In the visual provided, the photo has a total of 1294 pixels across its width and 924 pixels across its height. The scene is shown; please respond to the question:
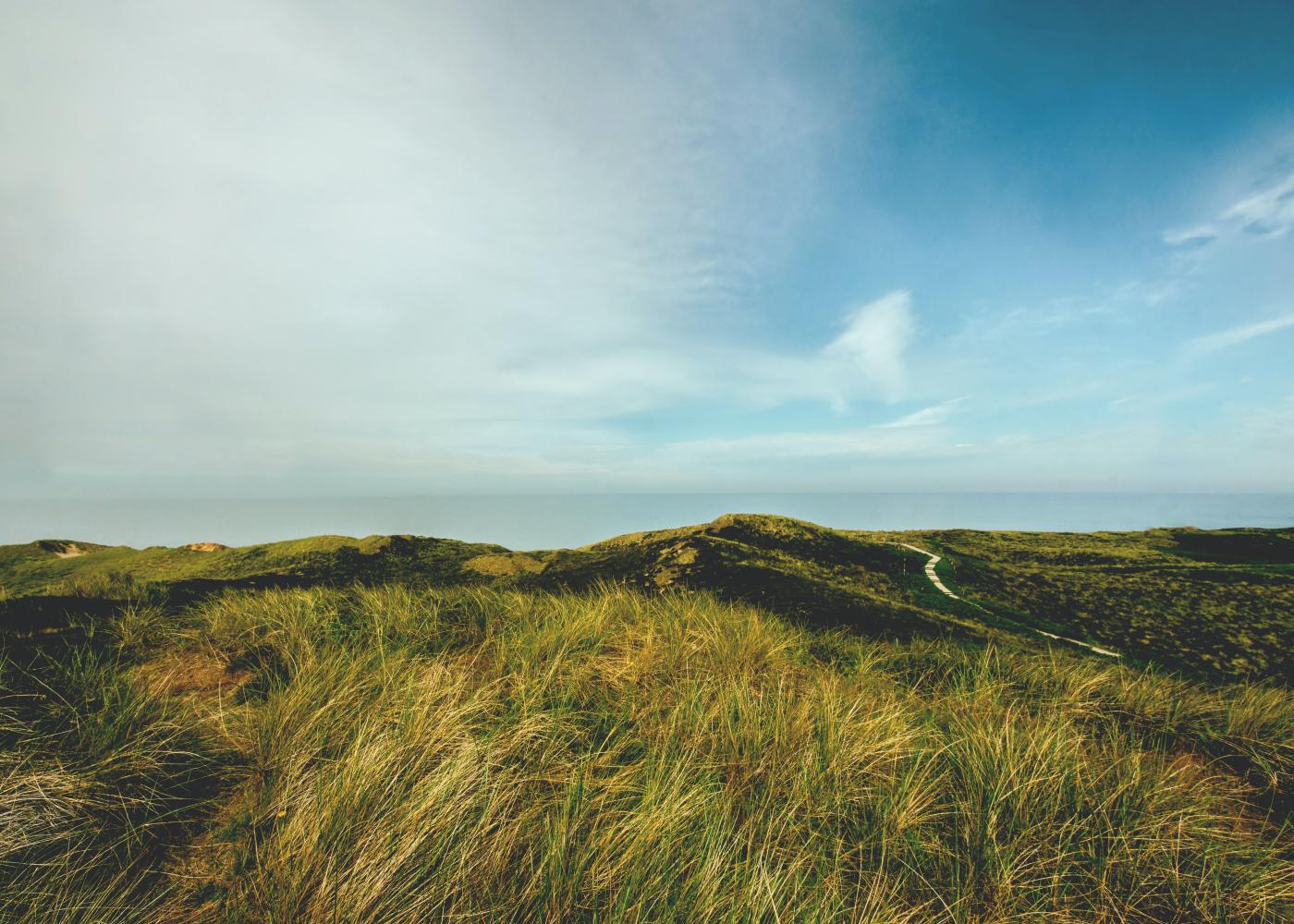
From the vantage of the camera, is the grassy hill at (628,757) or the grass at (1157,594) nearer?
the grassy hill at (628,757)

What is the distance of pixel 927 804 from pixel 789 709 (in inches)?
26.4

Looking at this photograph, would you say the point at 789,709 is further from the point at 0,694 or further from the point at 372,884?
the point at 0,694

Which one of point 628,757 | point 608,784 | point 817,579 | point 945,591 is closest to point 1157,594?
point 945,591

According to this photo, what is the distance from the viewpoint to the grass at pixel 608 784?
1442mm

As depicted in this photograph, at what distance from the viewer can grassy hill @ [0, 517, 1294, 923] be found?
1470 mm

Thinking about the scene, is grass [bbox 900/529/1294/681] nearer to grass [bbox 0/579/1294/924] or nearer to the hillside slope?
the hillside slope

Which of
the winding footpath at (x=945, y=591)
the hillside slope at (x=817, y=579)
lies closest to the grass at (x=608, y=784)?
the winding footpath at (x=945, y=591)

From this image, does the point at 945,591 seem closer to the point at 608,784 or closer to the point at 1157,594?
the point at 1157,594

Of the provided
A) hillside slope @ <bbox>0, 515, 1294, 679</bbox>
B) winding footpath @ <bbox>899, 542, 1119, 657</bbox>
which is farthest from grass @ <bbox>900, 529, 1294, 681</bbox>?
winding footpath @ <bbox>899, 542, 1119, 657</bbox>

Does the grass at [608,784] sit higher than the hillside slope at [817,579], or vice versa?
the hillside slope at [817,579]

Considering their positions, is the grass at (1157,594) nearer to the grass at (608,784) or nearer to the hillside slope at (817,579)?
the hillside slope at (817,579)

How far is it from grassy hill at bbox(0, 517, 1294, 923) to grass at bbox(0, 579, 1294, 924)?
1 centimetres

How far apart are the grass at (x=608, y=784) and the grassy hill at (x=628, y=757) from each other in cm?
1

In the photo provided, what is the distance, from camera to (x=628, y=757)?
225 centimetres
